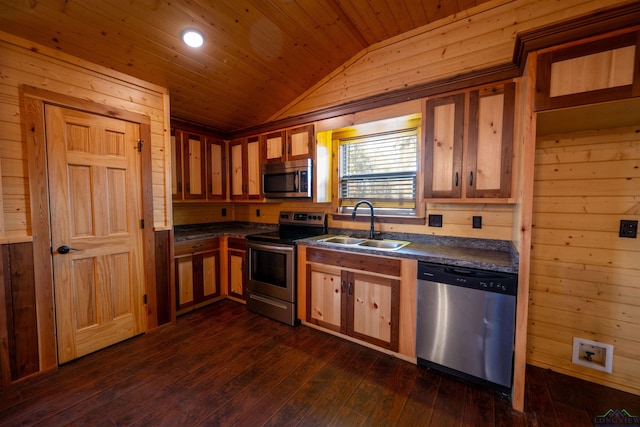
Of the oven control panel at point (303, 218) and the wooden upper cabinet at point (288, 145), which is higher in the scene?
the wooden upper cabinet at point (288, 145)

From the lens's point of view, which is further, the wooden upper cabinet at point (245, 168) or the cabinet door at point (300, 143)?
the wooden upper cabinet at point (245, 168)

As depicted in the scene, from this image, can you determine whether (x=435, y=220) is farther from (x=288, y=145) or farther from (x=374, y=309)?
(x=288, y=145)

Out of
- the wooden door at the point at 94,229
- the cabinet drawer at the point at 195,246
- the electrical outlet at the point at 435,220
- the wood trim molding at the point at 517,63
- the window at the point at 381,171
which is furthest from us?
the cabinet drawer at the point at 195,246

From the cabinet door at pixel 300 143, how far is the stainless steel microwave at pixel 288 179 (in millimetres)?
88

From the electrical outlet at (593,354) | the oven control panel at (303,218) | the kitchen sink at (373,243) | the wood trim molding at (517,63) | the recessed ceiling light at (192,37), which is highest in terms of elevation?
the recessed ceiling light at (192,37)

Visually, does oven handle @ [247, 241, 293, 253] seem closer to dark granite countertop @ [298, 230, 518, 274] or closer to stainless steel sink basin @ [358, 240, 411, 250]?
dark granite countertop @ [298, 230, 518, 274]

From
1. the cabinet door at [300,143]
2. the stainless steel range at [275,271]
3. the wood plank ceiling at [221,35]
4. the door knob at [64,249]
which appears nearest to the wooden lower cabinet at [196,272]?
the stainless steel range at [275,271]

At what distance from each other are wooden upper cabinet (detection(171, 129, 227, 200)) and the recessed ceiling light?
127 centimetres

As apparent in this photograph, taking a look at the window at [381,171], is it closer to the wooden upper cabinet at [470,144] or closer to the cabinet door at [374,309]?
the wooden upper cabinet at [470,144]

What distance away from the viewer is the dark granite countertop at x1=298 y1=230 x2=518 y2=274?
1799 millimetres

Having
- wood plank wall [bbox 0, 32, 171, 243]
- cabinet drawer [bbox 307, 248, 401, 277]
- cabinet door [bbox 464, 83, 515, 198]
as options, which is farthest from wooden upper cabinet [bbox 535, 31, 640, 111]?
wood plank wall [bbox 0, 32, 171, 243]

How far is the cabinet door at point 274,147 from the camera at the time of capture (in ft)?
10.7

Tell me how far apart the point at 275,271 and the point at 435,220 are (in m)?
1.80

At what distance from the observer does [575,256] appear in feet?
6.43
